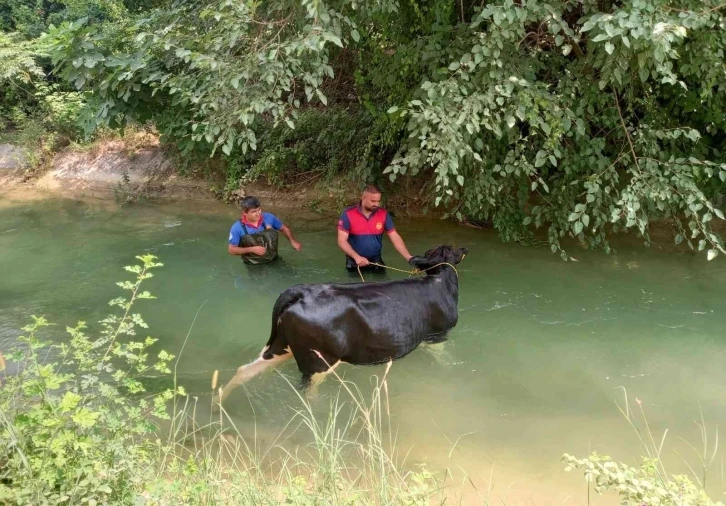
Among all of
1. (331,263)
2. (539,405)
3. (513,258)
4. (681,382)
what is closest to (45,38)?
(331,263)

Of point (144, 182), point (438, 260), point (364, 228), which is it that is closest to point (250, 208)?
point (364, 228)

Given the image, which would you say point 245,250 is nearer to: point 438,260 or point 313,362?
point 438,260

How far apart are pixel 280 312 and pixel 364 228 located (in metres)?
2.43

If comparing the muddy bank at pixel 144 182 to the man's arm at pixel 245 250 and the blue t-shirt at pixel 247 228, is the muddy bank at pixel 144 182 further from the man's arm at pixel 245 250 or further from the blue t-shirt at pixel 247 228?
the man's arm at pixel 245 250

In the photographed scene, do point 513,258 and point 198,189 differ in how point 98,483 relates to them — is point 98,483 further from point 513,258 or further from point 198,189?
point 198,189

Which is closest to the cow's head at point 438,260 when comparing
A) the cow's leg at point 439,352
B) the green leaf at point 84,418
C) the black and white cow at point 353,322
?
the black and white cow at point 353,322

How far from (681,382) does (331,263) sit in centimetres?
455

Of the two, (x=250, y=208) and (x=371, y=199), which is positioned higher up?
(x=371, y=199)

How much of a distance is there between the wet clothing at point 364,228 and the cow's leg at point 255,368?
88.8 inches

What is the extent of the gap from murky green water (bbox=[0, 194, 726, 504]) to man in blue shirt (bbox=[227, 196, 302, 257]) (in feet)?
1.80

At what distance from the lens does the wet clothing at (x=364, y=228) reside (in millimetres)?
6473

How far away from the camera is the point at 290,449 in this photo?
4.28 m

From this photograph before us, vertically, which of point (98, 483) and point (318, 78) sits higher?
point (318, 78)

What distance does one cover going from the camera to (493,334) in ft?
19.0
